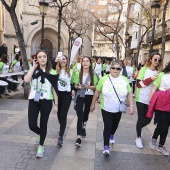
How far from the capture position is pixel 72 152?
4.45 meters

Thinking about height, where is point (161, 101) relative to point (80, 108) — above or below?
above

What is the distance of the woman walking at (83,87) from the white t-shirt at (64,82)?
7.2 inches

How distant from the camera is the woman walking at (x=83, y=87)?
4.82 metres

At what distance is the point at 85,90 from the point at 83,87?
14 cm

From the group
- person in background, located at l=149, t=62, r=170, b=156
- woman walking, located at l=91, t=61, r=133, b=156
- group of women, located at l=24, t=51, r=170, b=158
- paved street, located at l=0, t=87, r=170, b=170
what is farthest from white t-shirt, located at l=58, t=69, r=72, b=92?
person in background, located at l=149, t=62, r=170, b=156

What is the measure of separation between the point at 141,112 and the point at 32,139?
7.45ft

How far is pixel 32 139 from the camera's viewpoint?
501 centimetres

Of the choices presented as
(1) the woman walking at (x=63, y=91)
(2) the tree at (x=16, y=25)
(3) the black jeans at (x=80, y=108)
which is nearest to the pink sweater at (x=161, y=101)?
(3) the black jeans at (x=80, y=108)

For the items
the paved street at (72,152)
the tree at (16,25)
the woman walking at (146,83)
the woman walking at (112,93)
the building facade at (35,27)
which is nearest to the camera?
the paved street at (72,152)

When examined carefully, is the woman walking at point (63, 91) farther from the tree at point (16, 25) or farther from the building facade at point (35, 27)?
the building facade at point (35, 27)

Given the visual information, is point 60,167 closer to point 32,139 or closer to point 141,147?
point 32,139

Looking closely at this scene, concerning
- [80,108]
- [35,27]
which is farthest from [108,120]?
[35,27]

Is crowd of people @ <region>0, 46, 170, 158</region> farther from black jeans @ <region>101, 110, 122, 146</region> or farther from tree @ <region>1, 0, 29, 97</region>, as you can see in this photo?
tree @ <region>1, 0, 29, 97</region>

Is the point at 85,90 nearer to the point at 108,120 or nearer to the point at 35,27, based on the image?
the point at 108,120
